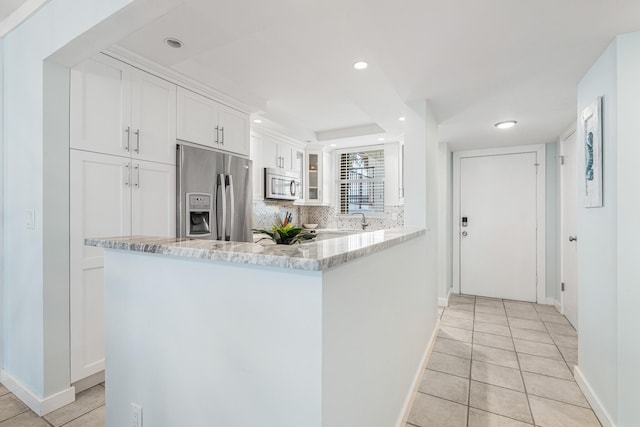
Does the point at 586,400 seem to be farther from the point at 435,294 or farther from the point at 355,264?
the point at 355,264

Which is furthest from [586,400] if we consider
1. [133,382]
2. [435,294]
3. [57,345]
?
[57,345]

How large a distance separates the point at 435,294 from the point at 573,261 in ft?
5.23

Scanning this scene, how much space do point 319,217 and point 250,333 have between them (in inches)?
181

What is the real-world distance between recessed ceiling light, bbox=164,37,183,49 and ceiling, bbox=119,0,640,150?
0.04 meters

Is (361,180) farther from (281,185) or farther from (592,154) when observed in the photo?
(592,154)

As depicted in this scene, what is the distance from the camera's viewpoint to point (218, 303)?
1.08m

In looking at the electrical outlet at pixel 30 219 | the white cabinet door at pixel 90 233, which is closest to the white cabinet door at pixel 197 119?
the white cabinet door at pixel 90 233

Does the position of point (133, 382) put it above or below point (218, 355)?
below

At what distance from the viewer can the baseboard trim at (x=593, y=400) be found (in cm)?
169

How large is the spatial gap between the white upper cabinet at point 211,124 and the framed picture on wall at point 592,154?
269 centimetres

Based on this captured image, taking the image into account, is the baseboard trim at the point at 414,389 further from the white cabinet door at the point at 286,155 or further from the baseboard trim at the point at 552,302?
the white cabinet door at the point at 286,155

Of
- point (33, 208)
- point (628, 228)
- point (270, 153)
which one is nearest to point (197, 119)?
point (33, 208)

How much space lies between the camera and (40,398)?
5.95 ft

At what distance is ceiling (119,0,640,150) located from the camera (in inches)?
58.5
